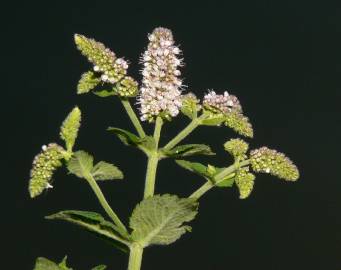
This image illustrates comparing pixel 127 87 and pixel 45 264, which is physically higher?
pixel 127 87

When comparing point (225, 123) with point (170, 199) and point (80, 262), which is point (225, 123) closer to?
point (170, 199)

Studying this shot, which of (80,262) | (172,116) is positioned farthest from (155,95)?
(80,262)

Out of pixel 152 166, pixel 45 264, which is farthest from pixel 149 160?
pixel 45 264

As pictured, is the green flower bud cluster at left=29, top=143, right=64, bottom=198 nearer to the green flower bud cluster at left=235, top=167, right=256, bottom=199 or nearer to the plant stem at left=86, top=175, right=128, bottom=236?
the plant stem at left=86, top=175, right=128, bottom=236

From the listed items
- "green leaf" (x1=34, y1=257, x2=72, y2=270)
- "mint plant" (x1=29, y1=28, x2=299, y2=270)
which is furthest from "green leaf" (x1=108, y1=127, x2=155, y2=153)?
"green leaf" (x1=34, y1=257, x2=72, y2=270)

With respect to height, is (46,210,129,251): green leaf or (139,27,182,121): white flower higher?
(139,27,182,121): white flower

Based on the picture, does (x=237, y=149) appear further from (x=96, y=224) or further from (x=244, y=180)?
(x=96, y=224)
